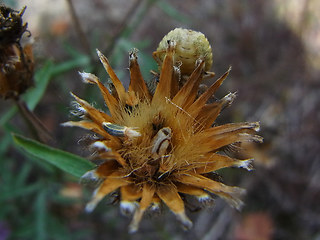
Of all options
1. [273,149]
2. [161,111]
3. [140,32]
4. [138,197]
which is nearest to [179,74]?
[161,111]

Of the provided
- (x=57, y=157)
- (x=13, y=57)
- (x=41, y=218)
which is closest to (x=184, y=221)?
(x=57, y=157)

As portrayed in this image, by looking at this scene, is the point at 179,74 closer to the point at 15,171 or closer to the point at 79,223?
the point at 79,223

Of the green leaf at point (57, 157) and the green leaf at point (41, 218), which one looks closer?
the green leaf at point (57, 157)

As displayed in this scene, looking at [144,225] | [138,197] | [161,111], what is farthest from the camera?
[144,225]

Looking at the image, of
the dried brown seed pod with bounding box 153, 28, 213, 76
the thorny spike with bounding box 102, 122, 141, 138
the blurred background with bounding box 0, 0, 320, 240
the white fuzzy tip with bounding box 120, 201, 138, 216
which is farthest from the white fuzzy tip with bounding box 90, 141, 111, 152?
the blurred background with bounding box 0, 0, 320, 240

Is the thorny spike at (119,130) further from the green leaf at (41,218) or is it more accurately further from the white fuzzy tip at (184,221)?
the green leaf at (41,218)

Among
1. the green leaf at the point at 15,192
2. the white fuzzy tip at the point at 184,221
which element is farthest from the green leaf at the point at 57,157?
the green leaf at the point at 15,192

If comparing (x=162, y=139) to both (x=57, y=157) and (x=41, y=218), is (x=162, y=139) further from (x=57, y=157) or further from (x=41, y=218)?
(x=41, y=218)
